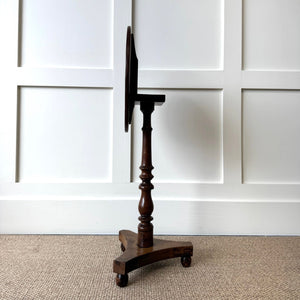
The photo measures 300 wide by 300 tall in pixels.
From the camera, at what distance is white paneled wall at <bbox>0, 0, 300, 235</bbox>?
141 centimetres

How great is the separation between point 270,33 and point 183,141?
74cm

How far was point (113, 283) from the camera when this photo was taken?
0.88 m

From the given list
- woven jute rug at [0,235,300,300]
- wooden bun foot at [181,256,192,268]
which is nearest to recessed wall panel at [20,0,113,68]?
woven jute rug at [0,235,300,300]

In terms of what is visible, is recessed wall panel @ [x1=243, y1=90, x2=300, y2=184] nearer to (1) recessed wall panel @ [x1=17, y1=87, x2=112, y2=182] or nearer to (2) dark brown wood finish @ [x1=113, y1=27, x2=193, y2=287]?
(2) dark brown wood finish @ [x1=113, y1=27, x2=193, y2=287]

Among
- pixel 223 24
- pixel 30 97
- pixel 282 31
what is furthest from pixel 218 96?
pixel 30 97

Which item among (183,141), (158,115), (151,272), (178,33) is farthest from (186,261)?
(178,33)

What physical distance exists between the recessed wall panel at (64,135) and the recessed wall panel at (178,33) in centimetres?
34

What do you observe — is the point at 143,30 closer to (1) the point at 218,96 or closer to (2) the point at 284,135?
(1) the point at 218,96

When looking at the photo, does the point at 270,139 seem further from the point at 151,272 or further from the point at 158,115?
the point at 151,272

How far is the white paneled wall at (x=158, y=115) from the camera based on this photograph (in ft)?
4.61

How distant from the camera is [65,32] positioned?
4.69 feet

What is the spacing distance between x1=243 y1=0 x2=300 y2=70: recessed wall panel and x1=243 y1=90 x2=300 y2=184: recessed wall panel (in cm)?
18

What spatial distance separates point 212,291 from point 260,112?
3.15 ft

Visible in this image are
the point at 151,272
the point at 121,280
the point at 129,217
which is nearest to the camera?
the point at 121,280
